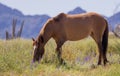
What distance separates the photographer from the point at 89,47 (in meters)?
18.3

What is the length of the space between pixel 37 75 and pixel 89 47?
33.2 ft

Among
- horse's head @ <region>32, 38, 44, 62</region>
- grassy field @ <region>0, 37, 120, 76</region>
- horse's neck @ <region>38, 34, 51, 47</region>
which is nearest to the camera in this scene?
grassy field @ <region>0, 37, 120, 76</region>

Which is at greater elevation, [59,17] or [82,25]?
[59,17]

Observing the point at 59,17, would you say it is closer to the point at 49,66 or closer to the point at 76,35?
the point at 76,35

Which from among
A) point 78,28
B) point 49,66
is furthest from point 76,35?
point 49,66

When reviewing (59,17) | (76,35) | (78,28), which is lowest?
(76,35)

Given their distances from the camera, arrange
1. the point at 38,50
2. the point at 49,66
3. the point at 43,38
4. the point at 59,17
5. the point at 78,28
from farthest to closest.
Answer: the point at 78,28
the point at 59,17
the point at 43,38
the point at 38,50
the point at 49,66

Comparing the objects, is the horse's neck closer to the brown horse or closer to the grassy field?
the brown horse

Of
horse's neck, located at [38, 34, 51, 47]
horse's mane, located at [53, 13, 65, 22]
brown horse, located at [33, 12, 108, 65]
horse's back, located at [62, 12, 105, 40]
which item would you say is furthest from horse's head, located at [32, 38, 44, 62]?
horse's back, located at [62, 12, 105, 40]

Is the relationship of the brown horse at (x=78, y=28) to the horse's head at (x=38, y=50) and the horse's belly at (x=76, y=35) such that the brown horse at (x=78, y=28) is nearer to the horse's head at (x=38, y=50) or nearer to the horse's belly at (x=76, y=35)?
the horse's belly at (x=76, y=35)

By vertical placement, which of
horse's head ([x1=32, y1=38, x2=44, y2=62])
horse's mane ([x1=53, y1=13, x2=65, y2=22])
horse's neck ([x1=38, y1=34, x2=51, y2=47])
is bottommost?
horse's head ([x1=32, y1=38, x2=44, y2=62])

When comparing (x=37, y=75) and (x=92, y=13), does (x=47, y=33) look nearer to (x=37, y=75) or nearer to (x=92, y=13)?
(x=92, y=13)

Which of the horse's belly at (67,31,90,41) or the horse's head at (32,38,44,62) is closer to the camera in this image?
the horse's head at (32,38,44,62)

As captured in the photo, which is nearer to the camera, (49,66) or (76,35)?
(49,66)
